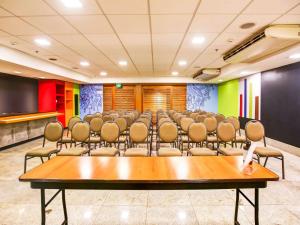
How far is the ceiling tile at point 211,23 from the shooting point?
3580 mm

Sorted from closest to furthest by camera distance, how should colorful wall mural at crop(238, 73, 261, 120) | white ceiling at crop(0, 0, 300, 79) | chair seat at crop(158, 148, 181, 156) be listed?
white ceiling at crop(0, 0, 300, 79) → chair seat at crop(158, 148, 181, 156) → colorful wall mural at crop(238, 73, 261, 120)

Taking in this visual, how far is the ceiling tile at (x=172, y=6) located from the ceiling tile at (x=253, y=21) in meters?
0.90

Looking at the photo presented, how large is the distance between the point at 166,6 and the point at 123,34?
1.52 metres

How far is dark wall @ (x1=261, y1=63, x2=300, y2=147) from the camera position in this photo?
6.38 m

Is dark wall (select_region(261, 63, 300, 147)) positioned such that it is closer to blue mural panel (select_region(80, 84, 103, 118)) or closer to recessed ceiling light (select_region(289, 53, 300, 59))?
recessed ceiling light (select_region(289, 53, 300, 59))

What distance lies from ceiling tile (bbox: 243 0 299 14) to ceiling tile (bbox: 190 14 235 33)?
0.34 m

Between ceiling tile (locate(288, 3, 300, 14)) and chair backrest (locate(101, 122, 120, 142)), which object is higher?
ceiling tile (locate(288, 3, 300, 14))

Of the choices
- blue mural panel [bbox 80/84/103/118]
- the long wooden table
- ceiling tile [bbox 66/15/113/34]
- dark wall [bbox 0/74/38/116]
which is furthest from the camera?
blue mural panel [bbox 80/84/103/118]

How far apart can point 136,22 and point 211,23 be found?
1275 millimetres

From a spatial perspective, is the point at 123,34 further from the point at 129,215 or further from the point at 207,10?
the point at 129,215

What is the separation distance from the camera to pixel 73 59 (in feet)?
23.7

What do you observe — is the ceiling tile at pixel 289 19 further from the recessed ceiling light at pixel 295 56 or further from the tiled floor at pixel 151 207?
the tiled floor at pixel 151 207

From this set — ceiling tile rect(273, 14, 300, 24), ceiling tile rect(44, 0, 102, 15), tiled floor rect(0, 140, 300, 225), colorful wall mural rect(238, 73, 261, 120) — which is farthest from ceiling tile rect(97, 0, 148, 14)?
colorful wall mural rect(238, 73, 261, 120)

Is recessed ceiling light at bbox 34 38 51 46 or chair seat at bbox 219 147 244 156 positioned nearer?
chair seat at bbox 219 147 244 156
